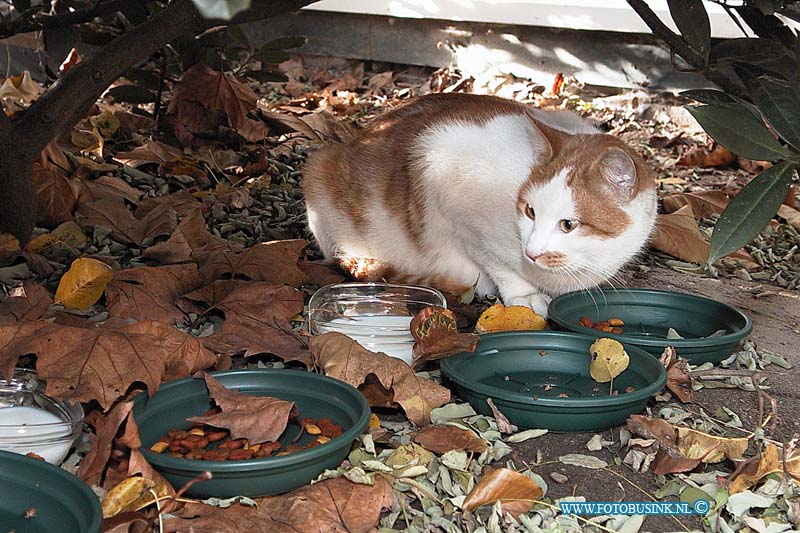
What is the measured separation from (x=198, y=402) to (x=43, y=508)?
41cm

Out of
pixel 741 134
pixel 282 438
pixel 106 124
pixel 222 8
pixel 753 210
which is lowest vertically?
pixel 106 124

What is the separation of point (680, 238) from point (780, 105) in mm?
1492

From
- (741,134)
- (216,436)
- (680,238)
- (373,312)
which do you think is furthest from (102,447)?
(680,238)

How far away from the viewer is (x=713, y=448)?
1.82 meters

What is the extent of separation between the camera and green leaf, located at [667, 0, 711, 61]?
5.63 feet

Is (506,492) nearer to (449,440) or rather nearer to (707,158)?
(449,440)

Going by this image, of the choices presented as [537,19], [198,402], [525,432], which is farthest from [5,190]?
[537,19]

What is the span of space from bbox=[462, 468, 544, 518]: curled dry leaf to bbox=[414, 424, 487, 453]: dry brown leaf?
5.6 inches

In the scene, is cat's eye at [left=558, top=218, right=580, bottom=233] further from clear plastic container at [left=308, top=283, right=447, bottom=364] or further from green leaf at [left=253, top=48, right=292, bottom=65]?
green leaf at [left=253, top=48, right=292, bottom=65]

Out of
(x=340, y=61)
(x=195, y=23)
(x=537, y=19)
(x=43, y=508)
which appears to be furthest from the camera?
(x=340, y=61)

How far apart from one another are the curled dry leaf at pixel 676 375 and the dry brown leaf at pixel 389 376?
52 cm

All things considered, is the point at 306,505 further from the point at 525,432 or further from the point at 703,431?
the point at 703,431

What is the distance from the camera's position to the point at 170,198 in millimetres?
3164

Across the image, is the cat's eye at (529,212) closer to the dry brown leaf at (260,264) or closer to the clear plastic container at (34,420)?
the dry brown leaf at (260,264)
